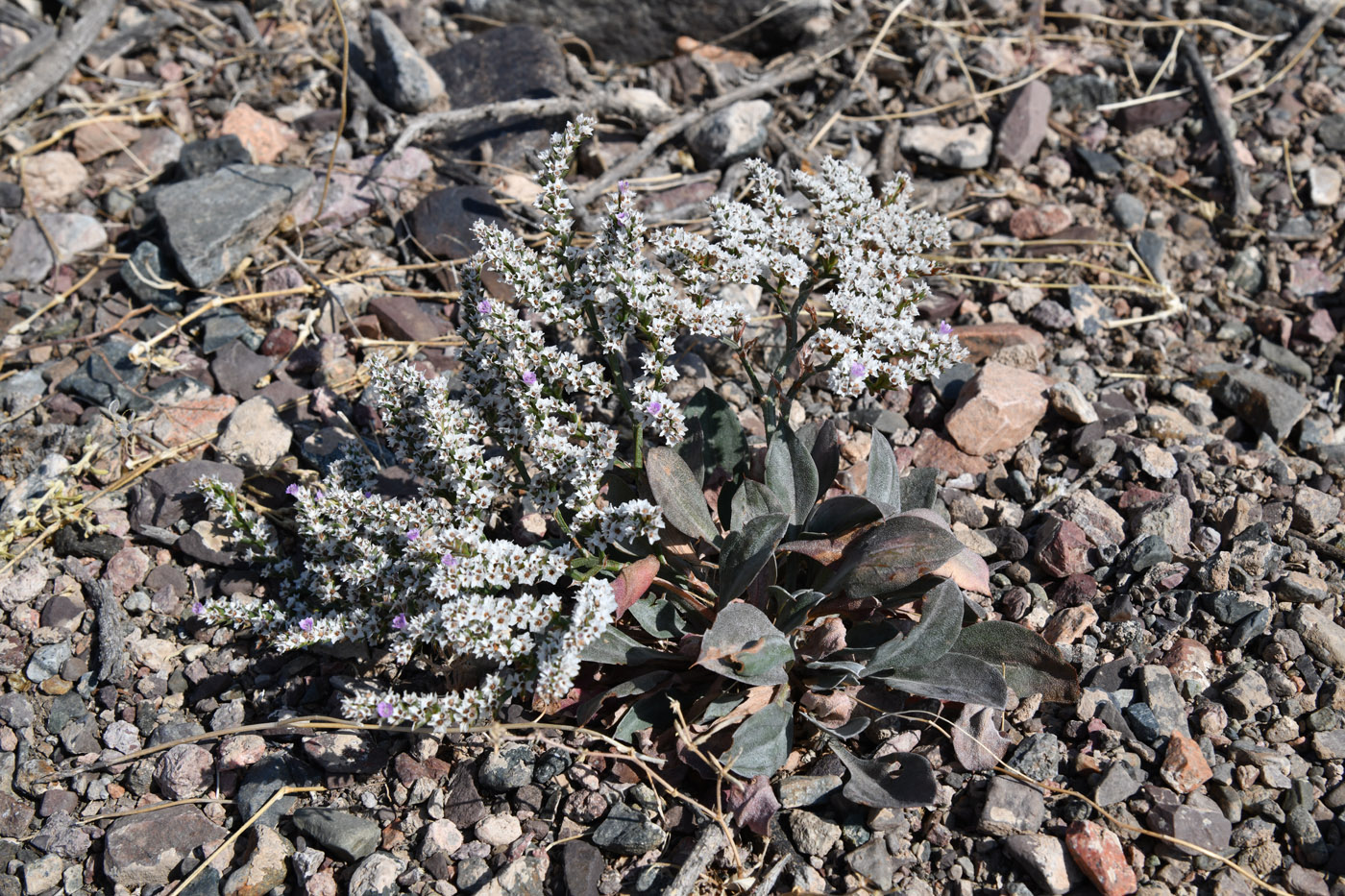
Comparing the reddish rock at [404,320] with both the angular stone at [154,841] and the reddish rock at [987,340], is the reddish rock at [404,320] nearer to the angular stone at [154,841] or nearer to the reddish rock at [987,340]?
the angular stone at [154,841]

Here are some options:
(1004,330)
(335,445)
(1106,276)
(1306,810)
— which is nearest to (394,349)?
(335,445)

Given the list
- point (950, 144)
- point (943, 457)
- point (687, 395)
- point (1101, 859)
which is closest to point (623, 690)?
point (1101, 859)

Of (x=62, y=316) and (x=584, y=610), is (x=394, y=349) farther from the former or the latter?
(x=584, y=610)

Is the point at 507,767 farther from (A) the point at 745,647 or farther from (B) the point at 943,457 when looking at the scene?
(B) the point at 943,457

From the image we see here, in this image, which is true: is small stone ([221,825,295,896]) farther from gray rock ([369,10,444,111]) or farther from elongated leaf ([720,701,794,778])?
gray rock ([369,10,444,111])

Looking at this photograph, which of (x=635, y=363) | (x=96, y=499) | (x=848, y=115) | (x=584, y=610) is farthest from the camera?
(x=848, y=115)
